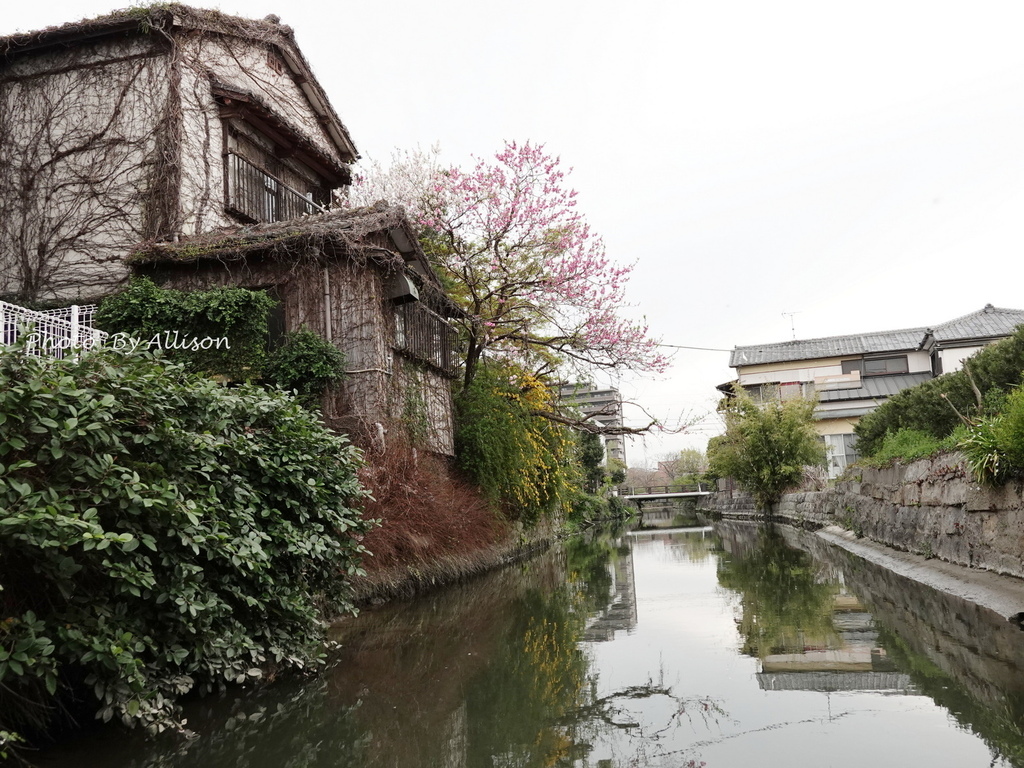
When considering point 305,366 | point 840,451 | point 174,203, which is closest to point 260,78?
point 174,203

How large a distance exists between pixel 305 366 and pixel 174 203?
414cm

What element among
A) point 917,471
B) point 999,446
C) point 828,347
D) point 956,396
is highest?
point 828,347

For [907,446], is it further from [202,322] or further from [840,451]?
[840,451]

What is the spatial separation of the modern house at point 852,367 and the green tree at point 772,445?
631 centimetres

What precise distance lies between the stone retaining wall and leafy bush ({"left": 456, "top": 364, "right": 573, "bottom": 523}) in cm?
723

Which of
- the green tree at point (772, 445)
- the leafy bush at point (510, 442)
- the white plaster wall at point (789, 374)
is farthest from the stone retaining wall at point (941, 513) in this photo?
the white plaster wall at point (789, 374)

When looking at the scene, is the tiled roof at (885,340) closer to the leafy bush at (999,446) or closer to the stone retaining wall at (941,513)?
the stone retaining wall at (941,513)

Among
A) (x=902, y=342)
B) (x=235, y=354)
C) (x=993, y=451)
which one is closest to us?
(x=993, y=451)

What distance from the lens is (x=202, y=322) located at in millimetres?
12484

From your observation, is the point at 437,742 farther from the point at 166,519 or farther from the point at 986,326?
the point at 986,326

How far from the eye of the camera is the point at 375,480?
1072cm

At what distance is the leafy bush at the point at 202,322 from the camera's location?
12.2m

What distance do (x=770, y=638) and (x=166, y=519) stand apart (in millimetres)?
5203

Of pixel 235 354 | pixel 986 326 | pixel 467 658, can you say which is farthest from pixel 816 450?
pixel 467 658
